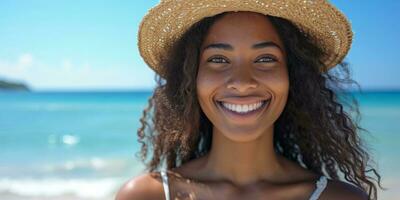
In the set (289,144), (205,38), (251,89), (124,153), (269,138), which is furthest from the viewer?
(124,153)

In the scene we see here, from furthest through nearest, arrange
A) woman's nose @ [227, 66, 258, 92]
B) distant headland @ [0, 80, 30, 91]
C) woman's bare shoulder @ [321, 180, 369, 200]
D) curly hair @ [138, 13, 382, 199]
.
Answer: distant headland @ [0, 80, 30, 91] < curly hair @ [138, 13, 382, 199] < woman's bare shoulder @ [321, 180, 369, 200] < woman's nose @ [227, 66, 258, 92]

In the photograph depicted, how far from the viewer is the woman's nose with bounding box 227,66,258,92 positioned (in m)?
2.22

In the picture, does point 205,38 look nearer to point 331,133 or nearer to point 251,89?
point 251,89

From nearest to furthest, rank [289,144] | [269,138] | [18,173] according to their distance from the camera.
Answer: [269,138]
[289,144]
[18,173]

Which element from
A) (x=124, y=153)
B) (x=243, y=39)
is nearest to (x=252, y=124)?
(x=243, y=39)

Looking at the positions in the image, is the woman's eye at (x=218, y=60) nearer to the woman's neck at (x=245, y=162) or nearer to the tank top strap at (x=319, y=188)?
the woman's neck at (x=245, y=162)

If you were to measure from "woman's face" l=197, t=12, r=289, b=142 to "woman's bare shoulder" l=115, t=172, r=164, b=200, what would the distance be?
0.39 meters

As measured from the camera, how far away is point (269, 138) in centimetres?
258

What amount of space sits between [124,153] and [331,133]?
9.88m

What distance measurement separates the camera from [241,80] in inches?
88.0

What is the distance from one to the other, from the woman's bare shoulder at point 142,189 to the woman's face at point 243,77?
15.3 inches

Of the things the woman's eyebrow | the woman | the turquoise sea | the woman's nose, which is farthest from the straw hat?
the turquoise sea

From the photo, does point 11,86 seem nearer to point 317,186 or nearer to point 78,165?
point 78,165

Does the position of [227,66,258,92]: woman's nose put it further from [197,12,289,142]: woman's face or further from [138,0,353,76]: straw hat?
[138,0,353,76]: straw hat
